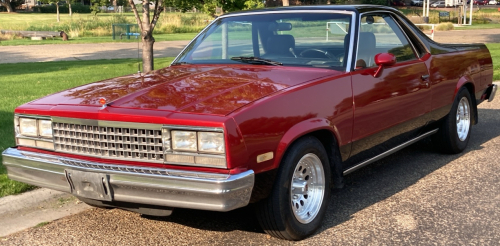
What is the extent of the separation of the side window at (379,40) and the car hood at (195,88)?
0.56 metres

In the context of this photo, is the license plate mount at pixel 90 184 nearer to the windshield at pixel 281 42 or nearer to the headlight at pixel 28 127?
the headlight at pixel 28 127

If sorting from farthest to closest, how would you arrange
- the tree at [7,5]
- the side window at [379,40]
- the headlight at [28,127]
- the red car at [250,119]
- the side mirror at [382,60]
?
the tree at [7,5], the side window at [379,40], the side mirror at [382,60], the headlight at [28,127], the red car at [250,119]

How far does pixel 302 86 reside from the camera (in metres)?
4.19

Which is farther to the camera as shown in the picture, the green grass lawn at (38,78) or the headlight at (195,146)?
the green grass lawn at (38,78)

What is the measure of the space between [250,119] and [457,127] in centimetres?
378

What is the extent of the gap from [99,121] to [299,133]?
1.34 m

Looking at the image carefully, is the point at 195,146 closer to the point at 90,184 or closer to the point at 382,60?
the point at 90,184

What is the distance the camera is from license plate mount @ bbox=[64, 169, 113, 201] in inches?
147

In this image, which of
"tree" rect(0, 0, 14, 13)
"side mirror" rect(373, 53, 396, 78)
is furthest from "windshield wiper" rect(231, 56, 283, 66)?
"tree" rect(0, 0, 14, 13)

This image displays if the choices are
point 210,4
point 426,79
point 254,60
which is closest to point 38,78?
point 210,4

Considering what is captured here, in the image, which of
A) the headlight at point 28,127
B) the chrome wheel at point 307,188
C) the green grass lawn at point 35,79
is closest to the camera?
the chrome wheel at point 307,188

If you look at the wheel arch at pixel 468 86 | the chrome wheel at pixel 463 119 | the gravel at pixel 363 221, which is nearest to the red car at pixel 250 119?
the gravel at pixel 363 221

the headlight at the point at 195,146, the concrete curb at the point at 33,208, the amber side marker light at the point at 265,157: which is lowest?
the concrete curb at the point at 33,208

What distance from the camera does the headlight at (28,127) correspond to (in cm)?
426
